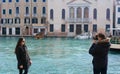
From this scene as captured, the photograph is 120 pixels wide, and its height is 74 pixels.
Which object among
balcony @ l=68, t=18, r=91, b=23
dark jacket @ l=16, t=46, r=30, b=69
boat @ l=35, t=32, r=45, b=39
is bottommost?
boat @ l=35, t=32, r=45, b=39

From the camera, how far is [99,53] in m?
7.65

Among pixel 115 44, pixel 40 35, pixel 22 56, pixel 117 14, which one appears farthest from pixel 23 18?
pixel 22 56

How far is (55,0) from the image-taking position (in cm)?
6556

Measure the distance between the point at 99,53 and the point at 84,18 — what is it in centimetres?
5601

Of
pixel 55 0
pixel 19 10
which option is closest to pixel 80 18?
pixel 55 0

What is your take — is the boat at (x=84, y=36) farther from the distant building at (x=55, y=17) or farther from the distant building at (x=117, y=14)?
the distant building at (x=117, y=14)

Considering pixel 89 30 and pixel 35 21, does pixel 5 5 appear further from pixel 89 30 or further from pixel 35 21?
pixel 89 30

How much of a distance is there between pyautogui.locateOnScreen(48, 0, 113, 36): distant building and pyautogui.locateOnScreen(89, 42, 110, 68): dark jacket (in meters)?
55.4

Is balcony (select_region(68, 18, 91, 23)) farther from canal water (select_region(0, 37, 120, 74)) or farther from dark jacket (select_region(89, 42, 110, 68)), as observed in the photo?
dark jacket (select_region(89, 42, 110, 68))

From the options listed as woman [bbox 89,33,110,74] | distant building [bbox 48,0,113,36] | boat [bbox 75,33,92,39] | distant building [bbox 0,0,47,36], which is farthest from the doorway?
woman [bbox 89,33,110,74]

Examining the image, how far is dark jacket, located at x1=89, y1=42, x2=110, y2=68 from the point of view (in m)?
7.60

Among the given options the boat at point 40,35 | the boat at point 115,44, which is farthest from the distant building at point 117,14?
the boat at point 115,44

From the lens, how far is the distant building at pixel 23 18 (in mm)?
65438

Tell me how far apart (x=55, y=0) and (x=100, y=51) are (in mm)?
58380
